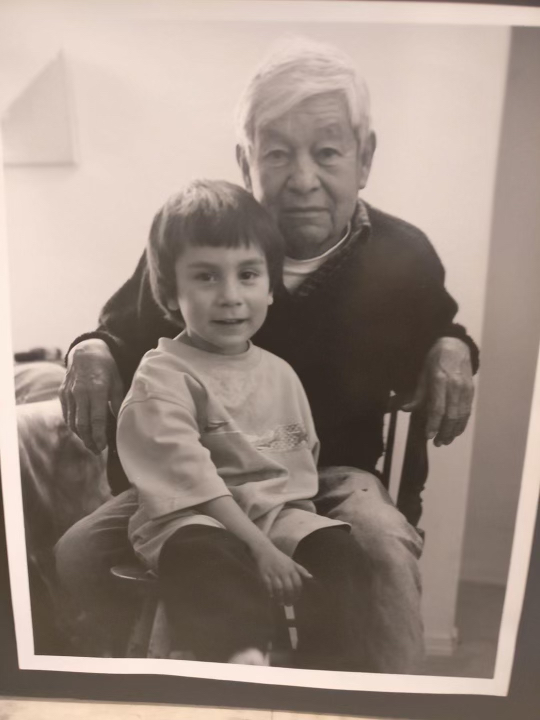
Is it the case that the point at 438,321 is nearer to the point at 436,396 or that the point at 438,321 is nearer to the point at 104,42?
the point at 436,396

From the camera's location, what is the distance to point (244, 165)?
79 cm

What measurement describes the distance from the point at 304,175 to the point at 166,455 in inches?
15.5

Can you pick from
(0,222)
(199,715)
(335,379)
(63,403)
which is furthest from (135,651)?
(0,222)

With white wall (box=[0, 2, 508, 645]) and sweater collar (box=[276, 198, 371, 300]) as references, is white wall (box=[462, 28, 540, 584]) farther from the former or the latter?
sweater collar (box=[276, 198, 371, 300])

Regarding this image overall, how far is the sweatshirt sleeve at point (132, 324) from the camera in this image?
82 cm

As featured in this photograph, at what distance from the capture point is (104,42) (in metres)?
0.78

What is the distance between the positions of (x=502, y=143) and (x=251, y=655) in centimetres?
74

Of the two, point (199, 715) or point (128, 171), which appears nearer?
point (128, 171)

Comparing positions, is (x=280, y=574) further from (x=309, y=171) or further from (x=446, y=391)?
(x=309, y=171)

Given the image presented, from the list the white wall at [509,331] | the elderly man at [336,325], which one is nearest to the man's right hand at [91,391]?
the elderly man at [336,325]

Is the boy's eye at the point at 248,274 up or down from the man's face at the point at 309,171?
down

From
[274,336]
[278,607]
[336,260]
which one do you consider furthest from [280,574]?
[336,260]

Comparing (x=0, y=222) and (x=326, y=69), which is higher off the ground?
(x=326, y=69)

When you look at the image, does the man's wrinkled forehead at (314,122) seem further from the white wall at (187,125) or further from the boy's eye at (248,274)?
the boy's eye at (248,274)
